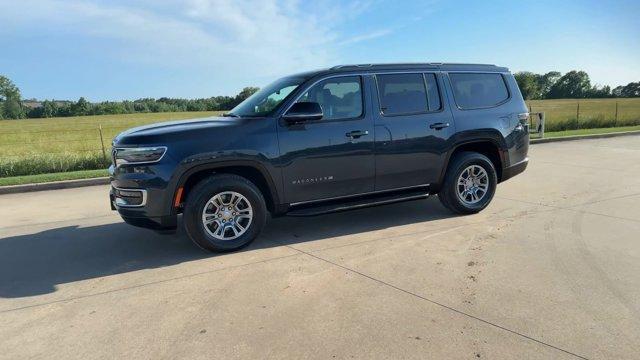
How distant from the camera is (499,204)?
7.14 meters

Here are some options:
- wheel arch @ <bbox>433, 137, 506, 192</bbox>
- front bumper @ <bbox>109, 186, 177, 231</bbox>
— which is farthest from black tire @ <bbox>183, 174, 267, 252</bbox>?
wheel arch @ <bbox>433, 137, 506, 192</bbox>

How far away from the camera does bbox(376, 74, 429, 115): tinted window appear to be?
5824 mm

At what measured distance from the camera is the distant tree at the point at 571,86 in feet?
366

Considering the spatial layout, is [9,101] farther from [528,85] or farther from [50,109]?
[528,85]

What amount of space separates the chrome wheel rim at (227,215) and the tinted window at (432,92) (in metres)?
2.74

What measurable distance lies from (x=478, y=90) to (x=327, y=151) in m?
2.59

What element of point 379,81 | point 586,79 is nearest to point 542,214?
point 379,81

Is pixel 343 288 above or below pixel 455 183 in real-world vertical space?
below

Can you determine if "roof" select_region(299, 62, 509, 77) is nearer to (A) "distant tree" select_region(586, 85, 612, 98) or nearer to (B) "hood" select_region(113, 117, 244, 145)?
(B) "hood" select_region(113, 117, 244, 145)

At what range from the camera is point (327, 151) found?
5.40m

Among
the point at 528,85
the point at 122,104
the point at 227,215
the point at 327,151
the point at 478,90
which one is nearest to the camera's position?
the point at 227,215

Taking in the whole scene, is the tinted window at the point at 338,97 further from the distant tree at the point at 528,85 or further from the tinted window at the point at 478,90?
the distant tree at the point at 528,85

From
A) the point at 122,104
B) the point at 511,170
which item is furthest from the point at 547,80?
the point at 511,170

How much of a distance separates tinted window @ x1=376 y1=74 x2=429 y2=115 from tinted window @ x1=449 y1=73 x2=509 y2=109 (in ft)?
1.83
